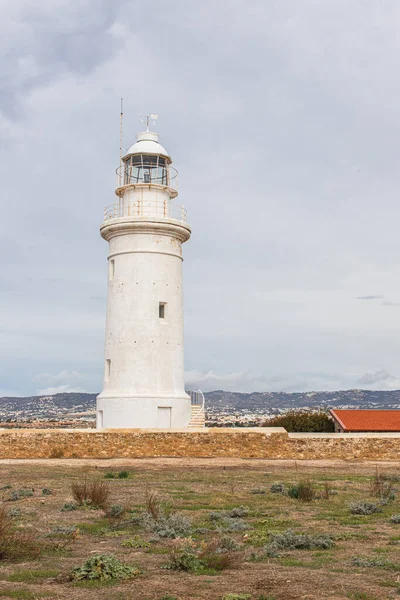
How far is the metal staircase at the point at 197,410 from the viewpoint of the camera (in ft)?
89.2

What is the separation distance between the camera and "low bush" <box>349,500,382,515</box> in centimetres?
1182

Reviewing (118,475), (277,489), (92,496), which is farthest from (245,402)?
(92,496)

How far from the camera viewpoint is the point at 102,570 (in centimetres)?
752

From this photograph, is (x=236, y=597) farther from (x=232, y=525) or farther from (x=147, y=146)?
(x=147, y=146)

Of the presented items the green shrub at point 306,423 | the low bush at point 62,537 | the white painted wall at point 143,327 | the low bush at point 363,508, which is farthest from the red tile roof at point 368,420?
the low bush at point 62,537

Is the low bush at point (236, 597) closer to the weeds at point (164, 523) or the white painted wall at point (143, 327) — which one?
the weeds at point (164, 523)

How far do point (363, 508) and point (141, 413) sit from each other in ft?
47.3

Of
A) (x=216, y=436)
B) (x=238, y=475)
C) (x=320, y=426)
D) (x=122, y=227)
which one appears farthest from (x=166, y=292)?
(x=320, y=426)

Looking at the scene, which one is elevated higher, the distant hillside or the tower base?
the distant hillside

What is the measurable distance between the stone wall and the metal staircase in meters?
3.87

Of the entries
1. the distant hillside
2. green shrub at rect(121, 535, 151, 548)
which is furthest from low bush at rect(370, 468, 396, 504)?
the distant hillside

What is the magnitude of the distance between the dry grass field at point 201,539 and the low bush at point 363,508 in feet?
0.06

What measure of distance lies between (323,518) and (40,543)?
458 cm

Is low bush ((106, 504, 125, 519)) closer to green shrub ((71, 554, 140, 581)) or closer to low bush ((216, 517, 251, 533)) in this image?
low bush ((216, 517, 251, 533))
